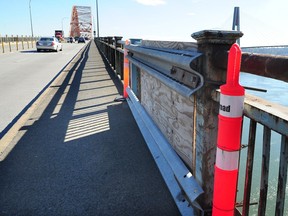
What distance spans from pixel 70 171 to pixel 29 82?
25.2 feet

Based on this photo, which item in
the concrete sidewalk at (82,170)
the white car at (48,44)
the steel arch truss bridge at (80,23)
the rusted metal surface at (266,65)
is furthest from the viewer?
the steel arch truss bridge at (80,23)

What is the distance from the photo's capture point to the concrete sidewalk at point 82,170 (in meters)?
2.72

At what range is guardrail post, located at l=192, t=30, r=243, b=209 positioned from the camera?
2.00 meters

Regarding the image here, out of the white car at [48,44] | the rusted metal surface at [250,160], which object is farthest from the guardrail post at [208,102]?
the white car at [48,44]

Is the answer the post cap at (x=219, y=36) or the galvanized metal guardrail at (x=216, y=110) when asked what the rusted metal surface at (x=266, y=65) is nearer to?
the galvanized metal guardrail at (x=216, y=110)

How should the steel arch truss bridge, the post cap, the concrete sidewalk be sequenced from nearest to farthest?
the post cap → the concrete sidewalk → the steel arch truss bridge

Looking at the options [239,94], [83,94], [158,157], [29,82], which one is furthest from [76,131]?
[29,82]

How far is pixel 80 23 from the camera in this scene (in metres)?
142

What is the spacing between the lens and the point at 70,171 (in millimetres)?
3422

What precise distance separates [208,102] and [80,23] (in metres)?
149

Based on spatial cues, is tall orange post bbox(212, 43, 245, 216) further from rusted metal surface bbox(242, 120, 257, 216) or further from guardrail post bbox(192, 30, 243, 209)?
guardrail post bbox(192, 30, 243, 209)

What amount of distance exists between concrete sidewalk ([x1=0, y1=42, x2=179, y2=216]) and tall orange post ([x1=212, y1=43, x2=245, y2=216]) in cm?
81

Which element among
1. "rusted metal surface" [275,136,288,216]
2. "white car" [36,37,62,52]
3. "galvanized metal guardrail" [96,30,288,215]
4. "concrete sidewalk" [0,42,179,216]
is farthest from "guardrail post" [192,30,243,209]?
"white car" [36,37,62,52]

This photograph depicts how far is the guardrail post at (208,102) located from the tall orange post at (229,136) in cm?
35
